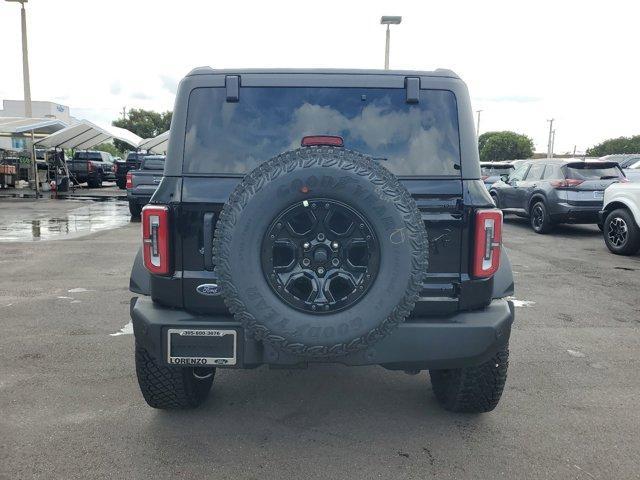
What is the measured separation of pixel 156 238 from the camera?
2730 millimetres

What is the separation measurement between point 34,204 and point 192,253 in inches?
680

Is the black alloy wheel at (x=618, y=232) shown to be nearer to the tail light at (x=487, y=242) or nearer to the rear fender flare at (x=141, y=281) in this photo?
the tail light at (x=487, y=242)

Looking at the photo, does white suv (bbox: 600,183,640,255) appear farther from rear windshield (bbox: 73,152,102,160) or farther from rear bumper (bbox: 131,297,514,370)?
rear windshield (bbox: 73,152,102,160)

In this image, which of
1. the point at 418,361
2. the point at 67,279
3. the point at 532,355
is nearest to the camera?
the point at 418,361

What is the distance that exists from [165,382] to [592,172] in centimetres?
1036

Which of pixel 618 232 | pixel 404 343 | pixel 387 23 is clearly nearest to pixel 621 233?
pixel 618 232

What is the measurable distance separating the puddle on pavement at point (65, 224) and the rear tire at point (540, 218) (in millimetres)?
9378

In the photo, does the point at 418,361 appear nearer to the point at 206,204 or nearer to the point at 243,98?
the point at 206,204

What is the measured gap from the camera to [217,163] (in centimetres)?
279

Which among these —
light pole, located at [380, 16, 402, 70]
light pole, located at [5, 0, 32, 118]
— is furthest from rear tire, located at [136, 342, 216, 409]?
light pole, located at [5, 0, 32, 118]

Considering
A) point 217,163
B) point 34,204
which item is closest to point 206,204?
point 217,163

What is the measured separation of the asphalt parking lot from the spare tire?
2.62 ft

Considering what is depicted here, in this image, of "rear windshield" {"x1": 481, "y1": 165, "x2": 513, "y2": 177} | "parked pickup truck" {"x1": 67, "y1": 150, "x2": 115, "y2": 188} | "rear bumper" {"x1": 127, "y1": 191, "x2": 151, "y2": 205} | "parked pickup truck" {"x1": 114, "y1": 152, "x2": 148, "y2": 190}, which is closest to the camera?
"rear bumper" {"x1": 127, "y1": 191, "x2": 151, "y2": 205}

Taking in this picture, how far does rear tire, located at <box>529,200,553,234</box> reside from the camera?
11.4m
